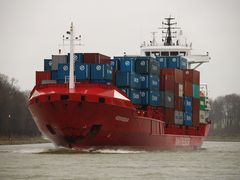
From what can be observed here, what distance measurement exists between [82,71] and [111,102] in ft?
12.9

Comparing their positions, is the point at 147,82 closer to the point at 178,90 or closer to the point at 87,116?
the point at 178,90

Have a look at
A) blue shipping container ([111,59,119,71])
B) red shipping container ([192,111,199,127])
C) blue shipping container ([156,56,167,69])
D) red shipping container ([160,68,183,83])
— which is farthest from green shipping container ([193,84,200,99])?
blue shipping container ([111,59,119,71])

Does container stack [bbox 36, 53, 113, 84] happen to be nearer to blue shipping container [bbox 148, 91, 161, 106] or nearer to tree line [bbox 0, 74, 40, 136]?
blue shipping container [bbox 148, 91, 161, 106]

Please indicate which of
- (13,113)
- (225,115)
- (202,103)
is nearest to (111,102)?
(202,103)

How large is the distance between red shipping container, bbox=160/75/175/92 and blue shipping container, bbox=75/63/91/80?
10700 millimetres

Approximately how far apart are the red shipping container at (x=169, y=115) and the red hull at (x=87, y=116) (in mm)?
7462

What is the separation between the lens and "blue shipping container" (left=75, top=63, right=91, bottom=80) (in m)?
56.9

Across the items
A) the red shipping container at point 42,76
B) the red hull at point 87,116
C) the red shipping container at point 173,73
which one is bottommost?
the red hull at point 87,116

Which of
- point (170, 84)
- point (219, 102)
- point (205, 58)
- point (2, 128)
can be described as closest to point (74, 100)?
point (170, 84)

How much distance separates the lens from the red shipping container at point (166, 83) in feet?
216

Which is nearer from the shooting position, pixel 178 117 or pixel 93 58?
pixel 93 58

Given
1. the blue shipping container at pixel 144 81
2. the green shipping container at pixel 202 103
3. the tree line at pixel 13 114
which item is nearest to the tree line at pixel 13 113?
the tree line at pixel 13 114

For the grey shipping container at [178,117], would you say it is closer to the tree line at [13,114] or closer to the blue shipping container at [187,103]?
the blue shipping container at [187,103]

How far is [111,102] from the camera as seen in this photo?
54781mm
